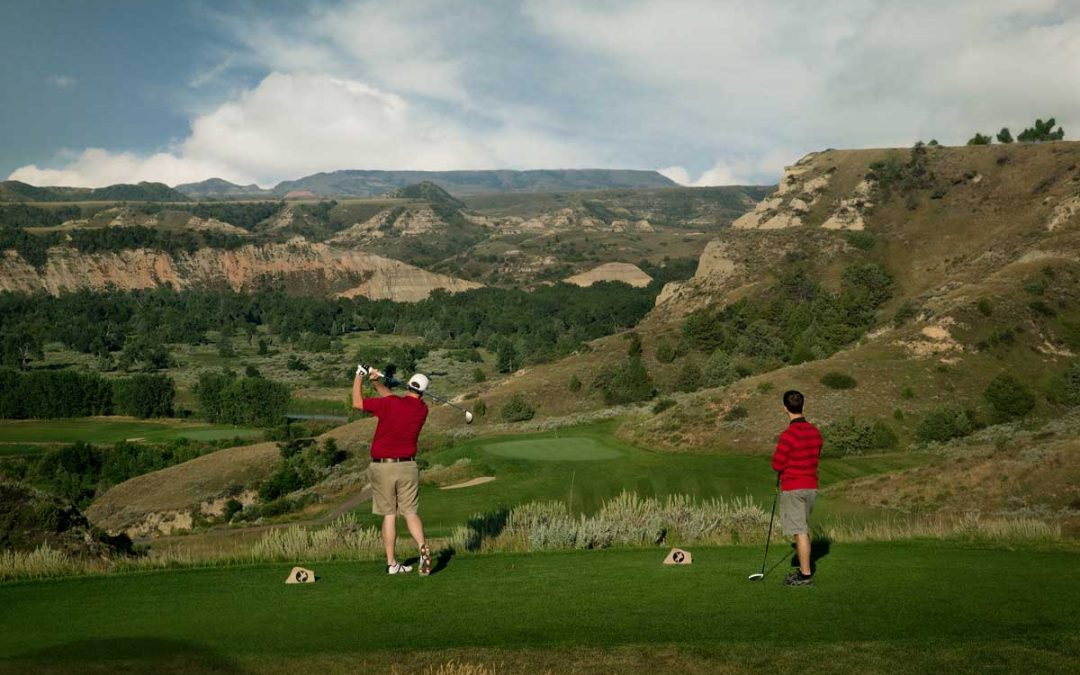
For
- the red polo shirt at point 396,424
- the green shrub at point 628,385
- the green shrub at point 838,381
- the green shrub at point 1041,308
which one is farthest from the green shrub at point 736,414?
the red polo shirt at point 396,424

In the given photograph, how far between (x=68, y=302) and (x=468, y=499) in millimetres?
189592

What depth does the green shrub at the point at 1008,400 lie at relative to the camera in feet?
163

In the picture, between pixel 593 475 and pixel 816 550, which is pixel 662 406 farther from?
pixel 816 550

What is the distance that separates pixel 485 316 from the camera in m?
183

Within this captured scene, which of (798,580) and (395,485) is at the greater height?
(395,485)

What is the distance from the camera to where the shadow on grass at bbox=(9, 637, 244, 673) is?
7.50 meters

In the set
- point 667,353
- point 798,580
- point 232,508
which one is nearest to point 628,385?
point 667,353

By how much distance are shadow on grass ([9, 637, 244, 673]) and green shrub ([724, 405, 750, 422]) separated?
144ft

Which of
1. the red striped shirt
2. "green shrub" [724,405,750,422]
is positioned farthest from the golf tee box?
"green shrub" [724,405,750,422]

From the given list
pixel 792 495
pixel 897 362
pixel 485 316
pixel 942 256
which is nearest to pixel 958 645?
pixel 792 495

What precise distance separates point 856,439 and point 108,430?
90.8 meters

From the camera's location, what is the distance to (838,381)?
5281 centimetres

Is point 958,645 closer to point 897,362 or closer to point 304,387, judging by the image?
point 897,362

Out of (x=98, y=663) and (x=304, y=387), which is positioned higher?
(x=98, y=663)
